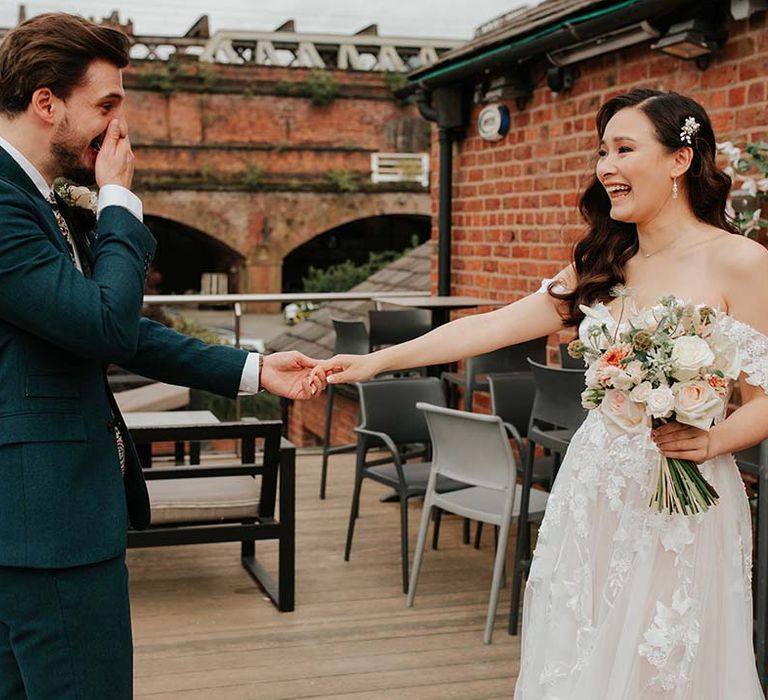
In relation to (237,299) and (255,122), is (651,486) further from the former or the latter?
(255,122)

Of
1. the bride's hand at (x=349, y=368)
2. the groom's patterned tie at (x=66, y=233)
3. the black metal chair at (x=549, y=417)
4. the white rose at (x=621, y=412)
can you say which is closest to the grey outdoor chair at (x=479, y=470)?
the black metal chair at (x=549, y=417)

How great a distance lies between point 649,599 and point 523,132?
446 cm

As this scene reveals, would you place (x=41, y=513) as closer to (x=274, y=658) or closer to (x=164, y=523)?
(x=274, y=658)

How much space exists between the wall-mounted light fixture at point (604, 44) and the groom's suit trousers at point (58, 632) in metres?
3.90

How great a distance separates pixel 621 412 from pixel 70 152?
51.2 inches

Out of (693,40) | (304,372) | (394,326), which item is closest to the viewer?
(304,372)

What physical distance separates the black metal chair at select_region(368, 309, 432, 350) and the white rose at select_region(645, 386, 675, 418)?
15.8ft

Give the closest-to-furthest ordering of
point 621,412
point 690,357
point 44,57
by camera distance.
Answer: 1. point 44,57
2. point 690,357
3. point 621,412

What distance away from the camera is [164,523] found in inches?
183

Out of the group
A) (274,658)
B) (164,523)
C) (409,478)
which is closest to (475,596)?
(409,478)

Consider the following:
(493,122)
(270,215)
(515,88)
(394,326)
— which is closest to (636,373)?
(515,88)

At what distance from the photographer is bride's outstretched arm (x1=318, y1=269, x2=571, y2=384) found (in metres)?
2.81

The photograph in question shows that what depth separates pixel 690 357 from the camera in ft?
7.32

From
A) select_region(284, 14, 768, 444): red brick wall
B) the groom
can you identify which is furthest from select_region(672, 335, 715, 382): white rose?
select_region(284, 14, 768, 444): red brick wall
